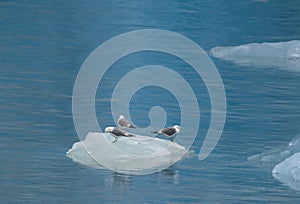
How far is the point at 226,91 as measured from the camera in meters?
→ 20.3

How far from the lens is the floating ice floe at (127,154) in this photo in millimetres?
13523

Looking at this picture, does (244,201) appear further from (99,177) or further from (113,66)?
(113,66)

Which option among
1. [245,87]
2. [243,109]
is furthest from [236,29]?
[243,109]

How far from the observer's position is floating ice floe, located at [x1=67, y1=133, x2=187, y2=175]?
44.4 ft

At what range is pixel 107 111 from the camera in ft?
58.0

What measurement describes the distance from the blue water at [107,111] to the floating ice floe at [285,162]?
0.43 ft

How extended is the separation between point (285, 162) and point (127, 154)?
172cm

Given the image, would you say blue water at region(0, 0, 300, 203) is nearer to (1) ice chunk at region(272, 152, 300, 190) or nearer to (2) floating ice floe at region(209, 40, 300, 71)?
(1) ice chunk at region(272, 152, 300, 190)

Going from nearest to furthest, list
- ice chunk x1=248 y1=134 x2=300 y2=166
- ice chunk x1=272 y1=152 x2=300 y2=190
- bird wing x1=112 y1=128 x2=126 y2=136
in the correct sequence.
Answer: ice chunk x1=272 y1=152 x2=300 y2=190, bird wing x1=112 y1=128 x2=126 y2=136, ice chunk x1=248 y1=134 x2=300 y2=166

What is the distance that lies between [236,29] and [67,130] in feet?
53.4

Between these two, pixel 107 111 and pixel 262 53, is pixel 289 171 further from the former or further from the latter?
pixel 262 53

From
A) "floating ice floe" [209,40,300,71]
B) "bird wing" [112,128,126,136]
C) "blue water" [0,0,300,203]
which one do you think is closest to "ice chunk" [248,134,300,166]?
"blue water" [0,0,300,203]

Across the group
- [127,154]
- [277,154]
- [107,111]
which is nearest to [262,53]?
[107,111]

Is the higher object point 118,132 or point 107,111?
point 107,111
